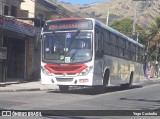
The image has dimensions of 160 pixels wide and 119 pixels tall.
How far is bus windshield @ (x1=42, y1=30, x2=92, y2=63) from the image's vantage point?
20156 mm

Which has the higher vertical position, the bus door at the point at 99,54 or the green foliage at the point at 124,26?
the green foliage at the point at 124,26

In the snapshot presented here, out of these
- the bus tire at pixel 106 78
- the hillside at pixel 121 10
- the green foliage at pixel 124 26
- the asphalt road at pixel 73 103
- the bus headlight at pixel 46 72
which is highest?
the hillside at pixel 121 10

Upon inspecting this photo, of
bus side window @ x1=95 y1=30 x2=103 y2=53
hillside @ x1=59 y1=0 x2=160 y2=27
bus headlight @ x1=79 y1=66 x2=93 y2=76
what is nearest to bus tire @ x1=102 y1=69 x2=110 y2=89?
bus side window @ x1=95 y1=30 x2=103 y2=53

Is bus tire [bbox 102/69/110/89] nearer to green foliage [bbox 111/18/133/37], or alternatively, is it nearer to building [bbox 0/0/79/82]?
building [bbox 0/0/79/82]

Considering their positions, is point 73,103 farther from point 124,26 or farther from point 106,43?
point 124,26

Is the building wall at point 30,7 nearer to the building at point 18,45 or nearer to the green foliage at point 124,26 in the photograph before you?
the building at point 18,45

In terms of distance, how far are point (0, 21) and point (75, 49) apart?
7427 mm

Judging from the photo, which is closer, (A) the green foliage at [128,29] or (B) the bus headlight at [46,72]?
(B) the bus headlight at [46,72]

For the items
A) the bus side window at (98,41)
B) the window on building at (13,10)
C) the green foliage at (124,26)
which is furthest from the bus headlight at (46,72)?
the green foliage at (124,26)

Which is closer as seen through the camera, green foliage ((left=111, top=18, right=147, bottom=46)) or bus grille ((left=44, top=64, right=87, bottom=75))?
bus grille ((left=44, top=64, right=87, bottom=75))

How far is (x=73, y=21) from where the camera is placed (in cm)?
2067

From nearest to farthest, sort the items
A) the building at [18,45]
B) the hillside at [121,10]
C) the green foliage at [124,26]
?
the building at [18,45] → the green foliage at [124,26] → the hillside at [121,10]

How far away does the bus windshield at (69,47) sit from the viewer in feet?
66.1

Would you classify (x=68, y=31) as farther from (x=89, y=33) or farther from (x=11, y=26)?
(x=11, y=26)
